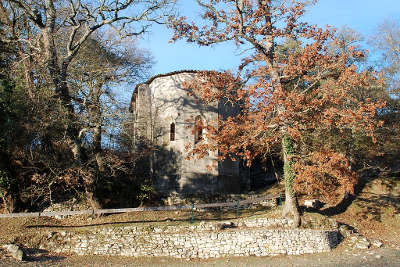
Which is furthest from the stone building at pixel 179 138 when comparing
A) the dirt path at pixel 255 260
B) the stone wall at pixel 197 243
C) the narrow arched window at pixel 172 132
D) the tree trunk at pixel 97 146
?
the dirt path at pixel 255 260

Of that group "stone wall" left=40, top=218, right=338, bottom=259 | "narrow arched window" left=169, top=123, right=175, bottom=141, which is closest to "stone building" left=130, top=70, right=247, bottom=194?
"narrow arched window" left=169, top=123, right=175, bottom=141

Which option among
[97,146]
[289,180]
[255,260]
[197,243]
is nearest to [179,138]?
[97,146]

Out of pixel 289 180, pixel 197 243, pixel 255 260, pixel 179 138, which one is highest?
pixel 179 138

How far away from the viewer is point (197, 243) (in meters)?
13.7

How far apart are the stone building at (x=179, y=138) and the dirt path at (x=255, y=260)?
314 inches

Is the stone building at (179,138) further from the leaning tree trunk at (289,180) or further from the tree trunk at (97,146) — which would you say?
the leaning tree trunk at (289,180)

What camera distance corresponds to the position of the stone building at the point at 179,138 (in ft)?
68.7

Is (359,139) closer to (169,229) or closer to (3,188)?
(169,229)

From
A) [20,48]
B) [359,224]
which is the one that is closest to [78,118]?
[20,48]

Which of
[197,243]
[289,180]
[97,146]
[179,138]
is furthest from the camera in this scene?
[179,138]

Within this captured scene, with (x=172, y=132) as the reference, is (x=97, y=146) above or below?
below

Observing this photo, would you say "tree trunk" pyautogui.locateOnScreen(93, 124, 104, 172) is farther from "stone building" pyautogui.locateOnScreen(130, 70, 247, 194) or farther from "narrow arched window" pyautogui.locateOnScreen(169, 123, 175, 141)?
"narrow arched window" pyautogui.locateOnScreen(169, 123, 175, 141)

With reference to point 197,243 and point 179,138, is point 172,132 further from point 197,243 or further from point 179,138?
point 197,243

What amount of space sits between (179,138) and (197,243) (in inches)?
351
